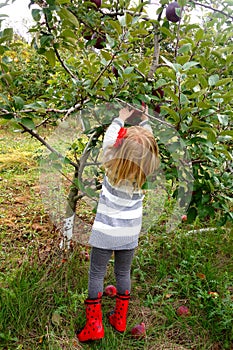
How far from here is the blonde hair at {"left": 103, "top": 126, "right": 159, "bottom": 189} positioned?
4.54 feet

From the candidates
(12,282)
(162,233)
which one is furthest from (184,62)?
(162,233)

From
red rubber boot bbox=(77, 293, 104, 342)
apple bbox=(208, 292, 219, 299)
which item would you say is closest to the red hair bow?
red rubber boot bbox=(77, 293, 104, 342)

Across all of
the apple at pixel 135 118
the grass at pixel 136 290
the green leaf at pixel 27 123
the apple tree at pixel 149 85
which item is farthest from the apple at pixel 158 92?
the grass at pixel 136 290

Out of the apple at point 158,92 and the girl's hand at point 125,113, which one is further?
the apple at point 158,92

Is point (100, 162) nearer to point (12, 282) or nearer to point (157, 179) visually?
point (157, 179)

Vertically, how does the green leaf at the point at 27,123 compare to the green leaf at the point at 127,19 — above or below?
below

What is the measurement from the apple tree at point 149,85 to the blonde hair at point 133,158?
67 mm

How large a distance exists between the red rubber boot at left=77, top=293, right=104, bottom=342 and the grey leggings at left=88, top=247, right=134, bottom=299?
1.2 inches

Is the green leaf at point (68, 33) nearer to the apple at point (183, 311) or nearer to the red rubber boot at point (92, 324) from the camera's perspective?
the red rubber boot at point (92, 324)

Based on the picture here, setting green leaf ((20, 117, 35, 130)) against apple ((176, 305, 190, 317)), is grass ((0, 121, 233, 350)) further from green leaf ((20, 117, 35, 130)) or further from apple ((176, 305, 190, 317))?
green leaf ((20, 117, 35, 130))

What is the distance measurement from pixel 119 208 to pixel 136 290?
64 centimetres

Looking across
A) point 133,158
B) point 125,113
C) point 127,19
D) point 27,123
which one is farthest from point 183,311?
point 127,19

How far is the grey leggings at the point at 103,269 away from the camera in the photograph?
5.15 feet

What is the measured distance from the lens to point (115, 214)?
1490mm
